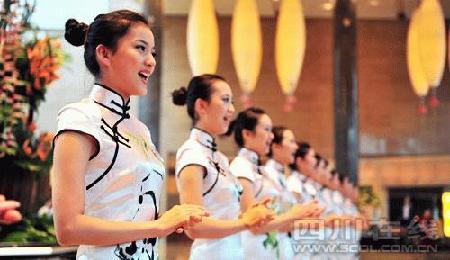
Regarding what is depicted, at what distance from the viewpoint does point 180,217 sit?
3.80 ft

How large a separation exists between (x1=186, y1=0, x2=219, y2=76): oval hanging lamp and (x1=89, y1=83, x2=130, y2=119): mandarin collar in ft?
4.50

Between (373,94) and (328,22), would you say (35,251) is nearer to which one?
(328,22)

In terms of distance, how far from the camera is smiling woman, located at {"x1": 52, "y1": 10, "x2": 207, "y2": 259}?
42.3 inches

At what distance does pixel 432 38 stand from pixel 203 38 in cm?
106

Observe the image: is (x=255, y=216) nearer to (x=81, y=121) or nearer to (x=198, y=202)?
(x=198, y=202)

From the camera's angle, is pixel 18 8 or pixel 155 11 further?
pixel 155 11

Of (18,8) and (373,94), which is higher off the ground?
(373,94)

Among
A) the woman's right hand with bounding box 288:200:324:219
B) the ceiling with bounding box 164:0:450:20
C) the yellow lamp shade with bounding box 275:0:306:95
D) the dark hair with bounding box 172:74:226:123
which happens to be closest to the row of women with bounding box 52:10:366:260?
the dark hair with bounding box 172:74:226:123

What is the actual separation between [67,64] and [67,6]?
0.72ft

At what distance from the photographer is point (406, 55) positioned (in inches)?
127

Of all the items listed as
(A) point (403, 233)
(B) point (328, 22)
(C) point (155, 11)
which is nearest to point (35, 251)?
(C) point (155, 11)

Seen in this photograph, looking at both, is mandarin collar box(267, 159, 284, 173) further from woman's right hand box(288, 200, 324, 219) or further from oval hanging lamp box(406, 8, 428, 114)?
oval hanging lamp box(406, 8, 428, 114)

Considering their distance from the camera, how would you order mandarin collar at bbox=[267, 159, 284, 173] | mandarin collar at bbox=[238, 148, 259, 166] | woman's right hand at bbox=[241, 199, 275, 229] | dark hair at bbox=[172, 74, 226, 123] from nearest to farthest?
1. woman's right hand at bbox=[241, 199, 275, 229]
2. dark hair at bbox=[172, 74, 226, 123]
3. mandarin collar at bbox=[238, 148, 259, 166]
4. mandarin collar at bbox=[267, 159, 284, 173]

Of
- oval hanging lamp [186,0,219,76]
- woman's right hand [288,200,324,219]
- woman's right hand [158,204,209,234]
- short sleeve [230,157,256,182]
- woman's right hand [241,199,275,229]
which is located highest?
oval hanging lamp [186,0,219,76]
